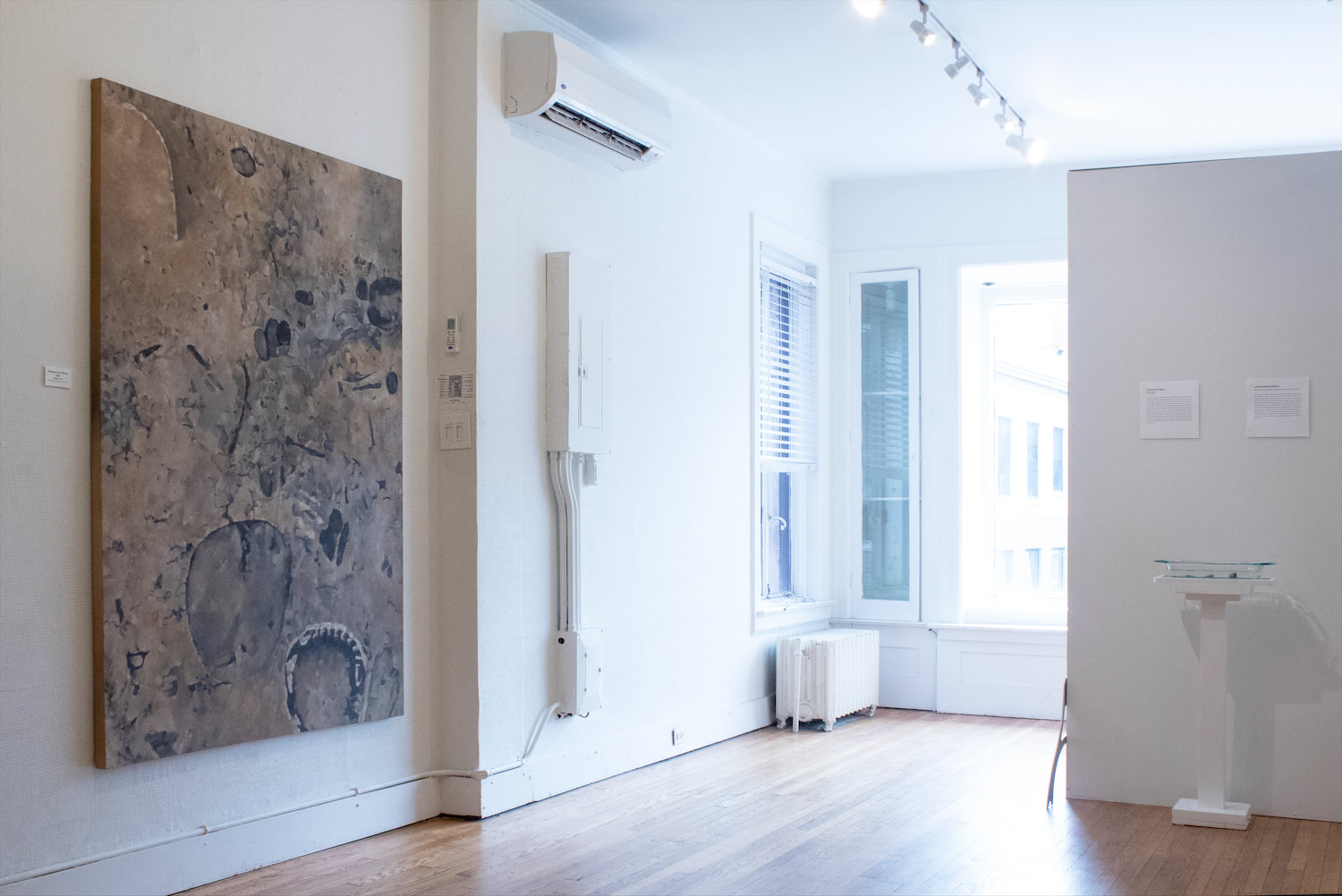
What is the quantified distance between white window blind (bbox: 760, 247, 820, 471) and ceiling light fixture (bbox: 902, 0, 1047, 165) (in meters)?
1.59

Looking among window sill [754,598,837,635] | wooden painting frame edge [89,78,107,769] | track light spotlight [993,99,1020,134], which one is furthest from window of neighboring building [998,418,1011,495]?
wooden painting frame edge [89,78,107,769]

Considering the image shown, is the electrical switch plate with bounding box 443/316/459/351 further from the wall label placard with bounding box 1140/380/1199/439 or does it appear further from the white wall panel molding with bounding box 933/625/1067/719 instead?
the white wall panel molding with bounding box 933/625/1067/719

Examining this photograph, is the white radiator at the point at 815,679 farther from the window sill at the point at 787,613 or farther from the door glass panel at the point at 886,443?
the door glass panel at the point at 886,443

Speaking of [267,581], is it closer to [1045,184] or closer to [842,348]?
[842,348]

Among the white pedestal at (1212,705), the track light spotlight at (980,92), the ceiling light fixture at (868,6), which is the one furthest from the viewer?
the track light spotlight at (980,92)

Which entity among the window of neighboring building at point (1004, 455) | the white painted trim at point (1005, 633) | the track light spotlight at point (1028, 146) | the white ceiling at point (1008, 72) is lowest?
the white painted trim at point (1005, 633)

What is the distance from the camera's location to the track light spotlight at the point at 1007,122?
246 inches

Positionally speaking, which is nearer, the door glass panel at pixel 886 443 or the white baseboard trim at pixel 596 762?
the white baseboard trim at pixel 596 762

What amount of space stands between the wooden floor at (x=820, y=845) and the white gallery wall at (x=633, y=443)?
363 millimetres

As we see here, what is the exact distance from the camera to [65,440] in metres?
3.44

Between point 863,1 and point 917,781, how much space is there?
131 inches

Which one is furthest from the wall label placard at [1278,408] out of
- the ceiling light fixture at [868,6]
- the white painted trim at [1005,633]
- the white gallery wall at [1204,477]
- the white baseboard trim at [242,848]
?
the white baseboard trim at [242,848]

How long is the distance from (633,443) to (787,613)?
2083mm

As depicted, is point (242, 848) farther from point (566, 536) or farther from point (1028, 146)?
point (1028, 146)
